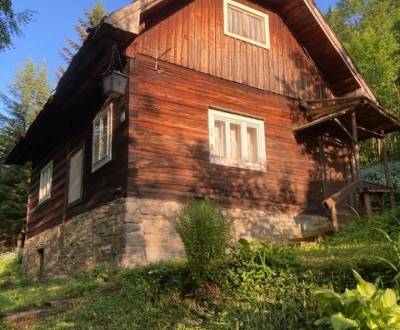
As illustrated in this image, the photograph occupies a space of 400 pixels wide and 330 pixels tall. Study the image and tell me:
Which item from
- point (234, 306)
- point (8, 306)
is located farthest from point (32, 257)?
point (234, 306)

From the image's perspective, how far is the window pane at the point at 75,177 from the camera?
1315 cm

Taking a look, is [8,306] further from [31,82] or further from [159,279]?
[31,82]

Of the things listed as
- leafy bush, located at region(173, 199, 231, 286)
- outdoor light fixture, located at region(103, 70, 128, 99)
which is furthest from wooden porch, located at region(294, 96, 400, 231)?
leafy bush, located at region(173, 199, 231, 286)

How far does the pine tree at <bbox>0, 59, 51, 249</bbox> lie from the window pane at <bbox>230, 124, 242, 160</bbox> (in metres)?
14.7

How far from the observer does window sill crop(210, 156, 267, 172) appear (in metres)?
11.4

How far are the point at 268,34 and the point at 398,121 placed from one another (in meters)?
4.36

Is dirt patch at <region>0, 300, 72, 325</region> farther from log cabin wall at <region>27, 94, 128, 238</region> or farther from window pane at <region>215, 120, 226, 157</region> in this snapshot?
window pane at <region>215, 120, 226, 157</region>

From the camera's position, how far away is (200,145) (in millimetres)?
11250

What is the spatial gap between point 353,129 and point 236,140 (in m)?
2.97

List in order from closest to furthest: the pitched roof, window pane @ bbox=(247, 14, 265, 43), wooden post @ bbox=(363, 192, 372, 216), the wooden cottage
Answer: the wooden cottage → wooden post @ bbox=(363, 192, 372, 216) → window pane @ bbox=(247, 14, 265, 43) → the pitched roof

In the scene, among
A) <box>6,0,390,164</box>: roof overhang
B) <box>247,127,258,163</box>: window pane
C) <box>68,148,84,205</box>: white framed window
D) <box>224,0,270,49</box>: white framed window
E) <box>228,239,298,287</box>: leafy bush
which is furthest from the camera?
<box>68,148,84,205</box>: white framed window

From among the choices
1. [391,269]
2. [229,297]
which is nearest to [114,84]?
[229,297]

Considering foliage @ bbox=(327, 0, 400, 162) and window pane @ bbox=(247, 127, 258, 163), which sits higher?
foliage @ bbox=(327, 0, 400, 162)

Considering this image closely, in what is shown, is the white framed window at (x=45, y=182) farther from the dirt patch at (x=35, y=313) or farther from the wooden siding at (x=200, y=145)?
the dirt patch at (x=35, y=313)
